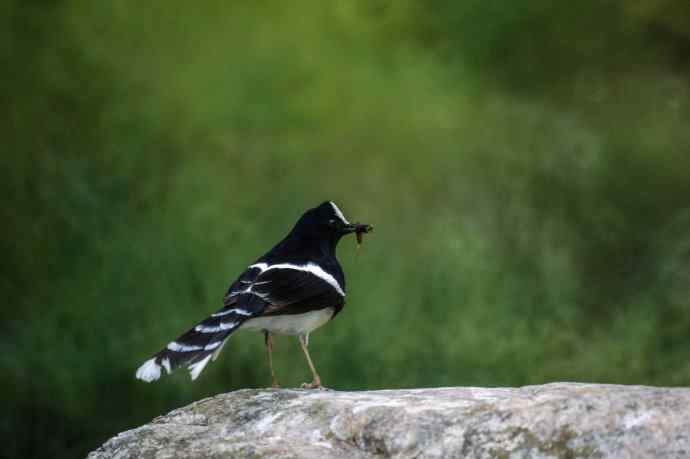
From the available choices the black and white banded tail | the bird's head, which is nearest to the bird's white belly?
the black and white banded tail

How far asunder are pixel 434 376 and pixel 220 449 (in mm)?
7126

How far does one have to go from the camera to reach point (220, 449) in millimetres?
5066

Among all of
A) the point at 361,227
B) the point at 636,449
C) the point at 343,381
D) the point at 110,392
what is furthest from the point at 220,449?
the point at 110,392

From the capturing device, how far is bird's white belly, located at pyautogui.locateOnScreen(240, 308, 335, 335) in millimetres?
6551

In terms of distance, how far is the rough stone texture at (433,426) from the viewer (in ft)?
14.9

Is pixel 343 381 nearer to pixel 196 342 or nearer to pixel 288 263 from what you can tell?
pixel 288 263

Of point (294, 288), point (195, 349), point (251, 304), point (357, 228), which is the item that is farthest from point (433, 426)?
point (357, 228)

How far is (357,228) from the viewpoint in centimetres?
735

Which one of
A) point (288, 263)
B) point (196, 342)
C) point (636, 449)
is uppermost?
point (288, 263)

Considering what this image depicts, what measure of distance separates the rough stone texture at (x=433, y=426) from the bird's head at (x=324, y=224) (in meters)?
1.65

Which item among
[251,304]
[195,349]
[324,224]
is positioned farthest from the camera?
[324,224]

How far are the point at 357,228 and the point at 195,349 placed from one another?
184 centimetres

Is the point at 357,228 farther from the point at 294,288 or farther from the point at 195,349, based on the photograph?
the point at 195,349

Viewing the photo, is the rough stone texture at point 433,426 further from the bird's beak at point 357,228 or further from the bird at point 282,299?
the bird's beak at point 357,228
